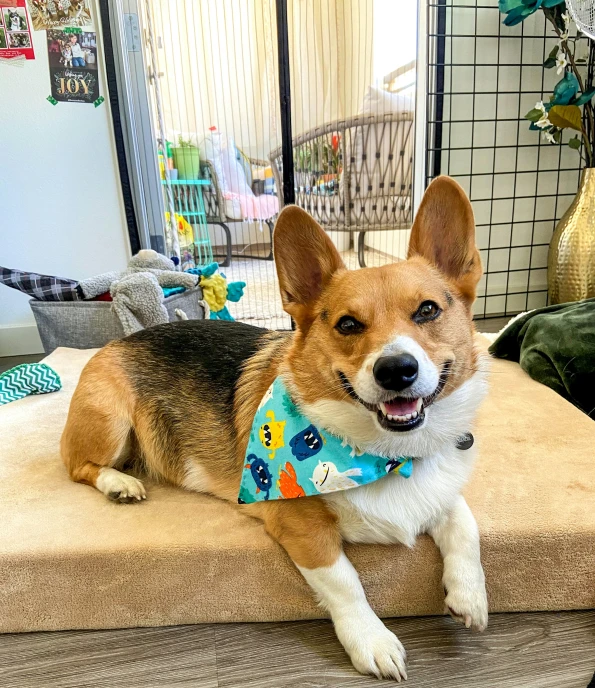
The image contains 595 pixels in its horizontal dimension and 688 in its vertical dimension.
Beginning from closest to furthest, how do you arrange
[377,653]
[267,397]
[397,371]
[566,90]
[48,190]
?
[397,371] → [377,653] → [267,397] → [566,90] → [48,190]

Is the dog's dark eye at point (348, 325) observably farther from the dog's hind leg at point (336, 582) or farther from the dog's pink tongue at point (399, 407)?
the dog's hind leg at point (336, 582)

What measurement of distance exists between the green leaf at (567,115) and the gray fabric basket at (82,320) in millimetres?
2203

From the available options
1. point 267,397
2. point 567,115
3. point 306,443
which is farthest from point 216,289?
point 567,115

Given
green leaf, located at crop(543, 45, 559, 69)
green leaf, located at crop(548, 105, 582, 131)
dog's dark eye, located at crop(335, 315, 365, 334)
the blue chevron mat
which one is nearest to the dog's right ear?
dog's dark eye, located at crop(335, 315, 365, 334)

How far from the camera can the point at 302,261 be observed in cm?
119

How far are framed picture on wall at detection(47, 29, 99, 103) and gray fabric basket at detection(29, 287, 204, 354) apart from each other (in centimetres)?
124

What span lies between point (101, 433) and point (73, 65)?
2.39 meters

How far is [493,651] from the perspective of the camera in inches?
42.4

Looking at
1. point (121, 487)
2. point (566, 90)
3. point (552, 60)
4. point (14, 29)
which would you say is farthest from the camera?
point (552, 60)

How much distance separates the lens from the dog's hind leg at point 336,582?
101 centimetres

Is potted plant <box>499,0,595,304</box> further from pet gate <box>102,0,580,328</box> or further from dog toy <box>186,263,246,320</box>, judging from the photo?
dog toy <box>186,263,246,320</box>

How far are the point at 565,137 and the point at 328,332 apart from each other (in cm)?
300

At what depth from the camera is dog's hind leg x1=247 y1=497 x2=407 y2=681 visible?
1.01m

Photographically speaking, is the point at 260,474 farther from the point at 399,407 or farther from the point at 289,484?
the point at 399,407
